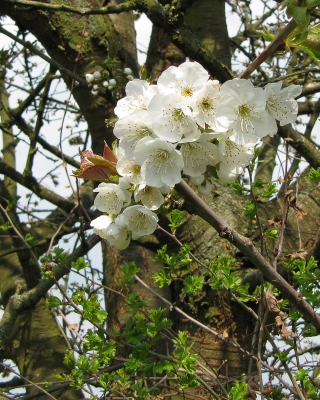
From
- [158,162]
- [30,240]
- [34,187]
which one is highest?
[34,187]

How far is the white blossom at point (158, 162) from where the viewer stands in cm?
90

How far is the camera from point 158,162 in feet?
2.89

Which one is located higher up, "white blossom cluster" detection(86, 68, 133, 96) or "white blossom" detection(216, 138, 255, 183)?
"white blossom cluster" detection(86, 68, 133, 96)

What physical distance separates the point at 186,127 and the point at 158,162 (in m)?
0.09

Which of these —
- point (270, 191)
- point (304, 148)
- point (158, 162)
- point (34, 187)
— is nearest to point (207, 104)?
point (158, 162)

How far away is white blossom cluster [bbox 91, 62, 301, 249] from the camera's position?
892 millimetres

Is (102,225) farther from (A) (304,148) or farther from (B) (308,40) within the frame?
(A) (304,148)

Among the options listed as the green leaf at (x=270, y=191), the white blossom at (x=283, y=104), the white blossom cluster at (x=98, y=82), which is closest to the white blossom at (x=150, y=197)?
the white blossom at (x=283, y=104)

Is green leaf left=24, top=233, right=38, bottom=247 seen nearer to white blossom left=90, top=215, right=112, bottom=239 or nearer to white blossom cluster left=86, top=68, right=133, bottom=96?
white blossom cluster left=86, top=68, right=133, bottom=96

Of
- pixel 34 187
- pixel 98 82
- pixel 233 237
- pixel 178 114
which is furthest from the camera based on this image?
pixel 34 187

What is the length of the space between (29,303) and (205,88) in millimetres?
2091

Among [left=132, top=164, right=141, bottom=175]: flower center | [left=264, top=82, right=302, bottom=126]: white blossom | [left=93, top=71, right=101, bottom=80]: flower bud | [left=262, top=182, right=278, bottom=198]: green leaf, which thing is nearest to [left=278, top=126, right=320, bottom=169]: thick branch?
[left=262, top=182, right=278, bottom=198]: green leaf

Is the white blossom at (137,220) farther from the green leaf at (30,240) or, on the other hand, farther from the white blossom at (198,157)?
the green leaf at (30,240)

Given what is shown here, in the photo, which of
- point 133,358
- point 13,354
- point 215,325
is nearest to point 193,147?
point 133,358
